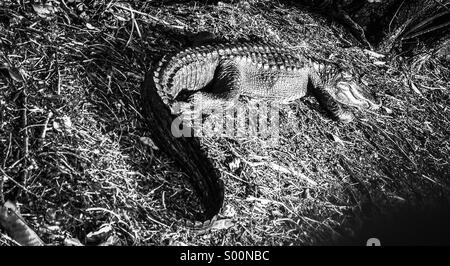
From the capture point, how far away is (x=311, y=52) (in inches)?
188

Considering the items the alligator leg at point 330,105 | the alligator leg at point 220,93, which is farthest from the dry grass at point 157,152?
the alligator leg at point 220,93

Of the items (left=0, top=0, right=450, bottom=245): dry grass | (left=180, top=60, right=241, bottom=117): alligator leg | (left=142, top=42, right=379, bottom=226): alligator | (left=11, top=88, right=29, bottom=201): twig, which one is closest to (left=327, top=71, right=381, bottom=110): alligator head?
(left=142, top=42, right=379, bottom=226): alligator

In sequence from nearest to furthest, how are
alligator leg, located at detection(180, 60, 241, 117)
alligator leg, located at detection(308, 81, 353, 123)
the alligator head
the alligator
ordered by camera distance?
the alligator
alligator leg, located at detection(180, 60, 241, 117)
alligator leg, located at detection(308, 81, 353, 123)
the alligator head

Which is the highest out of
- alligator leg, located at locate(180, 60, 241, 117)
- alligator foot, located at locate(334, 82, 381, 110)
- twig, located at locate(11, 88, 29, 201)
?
alligator foot, located at locate(334, 82, 381, 110)

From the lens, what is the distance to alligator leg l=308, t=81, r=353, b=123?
4.14 m

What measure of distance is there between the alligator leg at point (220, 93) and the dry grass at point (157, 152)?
0.33 meters

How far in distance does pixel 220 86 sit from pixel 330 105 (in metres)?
1.41

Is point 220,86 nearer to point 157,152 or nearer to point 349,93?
point 157,152

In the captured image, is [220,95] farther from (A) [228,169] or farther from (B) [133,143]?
(B) [133,143]

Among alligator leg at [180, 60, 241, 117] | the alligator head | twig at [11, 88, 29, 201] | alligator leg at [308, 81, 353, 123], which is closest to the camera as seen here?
twig at [11, 88, 29, 201]

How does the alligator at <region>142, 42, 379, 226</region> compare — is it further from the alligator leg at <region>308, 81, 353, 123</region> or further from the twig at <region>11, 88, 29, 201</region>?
the twig at <region>11, 88, 29, 201</region>

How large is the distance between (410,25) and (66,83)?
4.69 m
